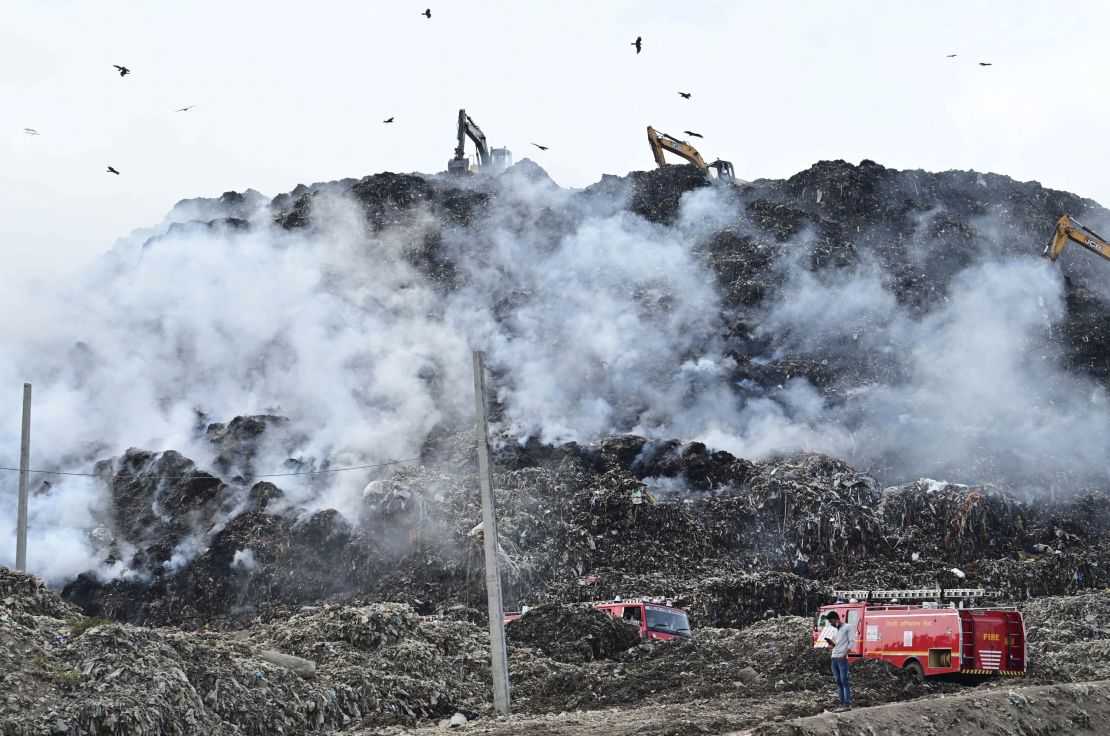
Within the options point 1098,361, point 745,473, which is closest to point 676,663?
point 745,473

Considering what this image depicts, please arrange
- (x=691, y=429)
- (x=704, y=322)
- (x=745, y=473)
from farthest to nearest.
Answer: (x=704, y=322), (x=691, y=429), (x=745, y=473)

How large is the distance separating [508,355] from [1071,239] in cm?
2146

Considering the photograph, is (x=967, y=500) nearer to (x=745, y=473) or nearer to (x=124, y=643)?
(x=745, y=473)

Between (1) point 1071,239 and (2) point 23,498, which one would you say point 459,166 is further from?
(2) point 23,498

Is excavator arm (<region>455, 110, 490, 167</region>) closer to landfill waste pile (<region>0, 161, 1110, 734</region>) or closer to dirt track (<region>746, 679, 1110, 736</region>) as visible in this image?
landfill waste pile (<region>0, 161, 1110, 734</region>)

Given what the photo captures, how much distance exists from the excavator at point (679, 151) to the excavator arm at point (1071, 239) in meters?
15.7

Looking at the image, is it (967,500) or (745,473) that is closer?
(967,500)

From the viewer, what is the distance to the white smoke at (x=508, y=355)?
3219 centimetres

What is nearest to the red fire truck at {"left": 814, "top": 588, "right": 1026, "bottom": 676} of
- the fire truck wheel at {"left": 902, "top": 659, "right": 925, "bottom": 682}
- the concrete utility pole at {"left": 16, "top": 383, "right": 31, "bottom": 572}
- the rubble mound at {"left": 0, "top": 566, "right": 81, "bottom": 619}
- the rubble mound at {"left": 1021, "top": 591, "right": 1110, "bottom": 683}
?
the fire truck wheel at {"left": 902, "top": 659, "right": 925, "bottom": 682}

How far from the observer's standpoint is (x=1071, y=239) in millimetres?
38125

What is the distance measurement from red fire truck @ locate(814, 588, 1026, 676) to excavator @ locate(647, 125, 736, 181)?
3632cm

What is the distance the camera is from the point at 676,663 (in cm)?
1623

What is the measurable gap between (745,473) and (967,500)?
5.98 metres

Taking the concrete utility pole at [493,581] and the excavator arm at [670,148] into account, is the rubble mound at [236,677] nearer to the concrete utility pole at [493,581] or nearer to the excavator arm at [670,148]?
the concrete utility pole at [493,581]
